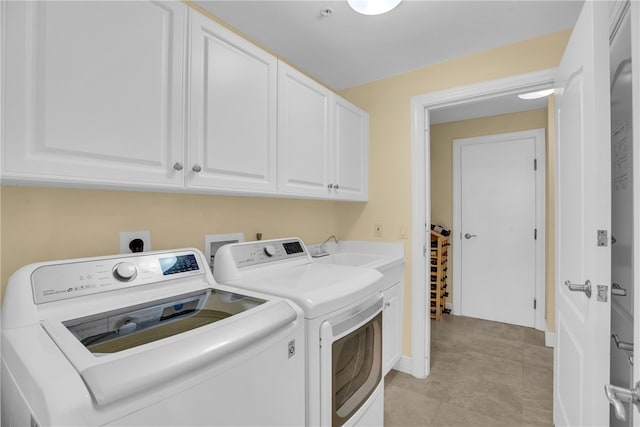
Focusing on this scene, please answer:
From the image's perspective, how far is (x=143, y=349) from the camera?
704 millimetres

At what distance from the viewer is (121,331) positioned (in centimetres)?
85

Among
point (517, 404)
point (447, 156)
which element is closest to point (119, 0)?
point (517, 404)

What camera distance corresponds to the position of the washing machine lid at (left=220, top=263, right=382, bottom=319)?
1160mm

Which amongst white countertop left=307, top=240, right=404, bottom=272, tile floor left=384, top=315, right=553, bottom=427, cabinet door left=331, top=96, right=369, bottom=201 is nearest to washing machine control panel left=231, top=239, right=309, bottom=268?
white countertop left=307, top=240, right=404, bottom=272

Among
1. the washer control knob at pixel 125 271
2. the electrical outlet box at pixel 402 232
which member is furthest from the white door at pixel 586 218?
the washer control knob at pixel 125 271

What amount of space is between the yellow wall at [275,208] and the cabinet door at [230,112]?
353 millimetres

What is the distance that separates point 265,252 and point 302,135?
Result: 772 mm

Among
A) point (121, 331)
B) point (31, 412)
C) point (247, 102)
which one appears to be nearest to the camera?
point (31, 412)

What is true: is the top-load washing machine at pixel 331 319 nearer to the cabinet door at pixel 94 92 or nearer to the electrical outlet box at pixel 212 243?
the electrical outlet box at pixel 212 243

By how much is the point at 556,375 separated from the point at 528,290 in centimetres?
198

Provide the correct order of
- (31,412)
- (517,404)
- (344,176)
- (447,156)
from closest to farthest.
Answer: (31,412) < (517,404) < (344,176) < (447,156)

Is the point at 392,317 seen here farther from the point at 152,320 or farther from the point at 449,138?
the point at 449,138

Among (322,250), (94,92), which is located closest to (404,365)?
(322,250)

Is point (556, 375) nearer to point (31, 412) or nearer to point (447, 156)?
point (31, 412)
